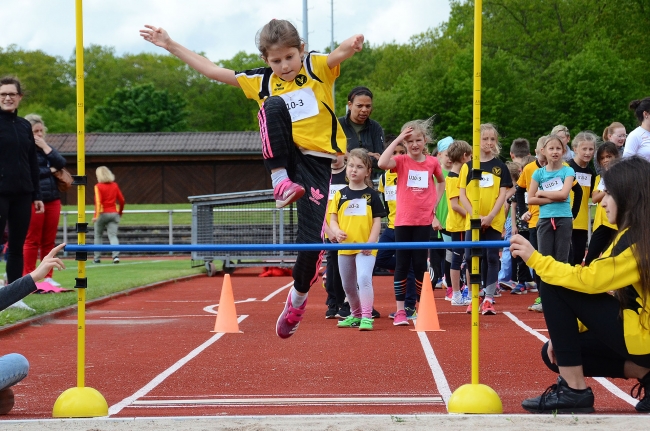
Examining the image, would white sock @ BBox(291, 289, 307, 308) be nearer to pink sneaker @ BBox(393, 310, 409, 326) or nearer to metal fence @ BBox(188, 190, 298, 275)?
pink sneaker @ BBox(393, 310, 409, 326)

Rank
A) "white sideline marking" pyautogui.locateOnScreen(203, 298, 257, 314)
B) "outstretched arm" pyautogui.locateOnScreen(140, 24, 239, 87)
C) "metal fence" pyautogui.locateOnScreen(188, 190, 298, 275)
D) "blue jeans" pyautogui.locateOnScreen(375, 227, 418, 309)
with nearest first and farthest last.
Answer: "outstretched arm" pyautogui.locateOnScreen(140, 24, 239, 87)
"blue jeans" pyautogui.locateOnScreen(375, 227, 418, 309)
"white sideline marking" pyautogui.locateOnScreen(203, 298, 257, 314)
"metal fence" pyautogui.locateOnScreen(188, 190, 298, 275)

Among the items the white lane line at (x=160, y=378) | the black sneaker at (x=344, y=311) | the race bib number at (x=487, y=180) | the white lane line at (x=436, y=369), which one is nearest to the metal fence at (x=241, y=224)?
the black sneaker at (x=344, y=311)

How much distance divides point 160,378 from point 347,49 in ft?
8.44

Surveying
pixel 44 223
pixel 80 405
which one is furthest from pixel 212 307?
pixel 80 405

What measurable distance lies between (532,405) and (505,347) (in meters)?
2.61

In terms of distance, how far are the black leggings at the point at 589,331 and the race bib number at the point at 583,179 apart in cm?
521

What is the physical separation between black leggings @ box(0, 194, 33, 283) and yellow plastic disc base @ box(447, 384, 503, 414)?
563cm

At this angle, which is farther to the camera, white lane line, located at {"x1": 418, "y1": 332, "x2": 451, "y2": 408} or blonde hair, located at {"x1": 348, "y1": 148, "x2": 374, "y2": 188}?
blonde hair, located at {"x1": 348, "y1": 148, "x2": 374, "y2": 188}

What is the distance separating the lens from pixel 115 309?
35.2 ft

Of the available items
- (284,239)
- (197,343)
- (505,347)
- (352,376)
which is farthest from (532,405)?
(284,239)

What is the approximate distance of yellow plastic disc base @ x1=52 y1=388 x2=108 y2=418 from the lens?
4.63 m

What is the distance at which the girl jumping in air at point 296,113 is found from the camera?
5035 mm

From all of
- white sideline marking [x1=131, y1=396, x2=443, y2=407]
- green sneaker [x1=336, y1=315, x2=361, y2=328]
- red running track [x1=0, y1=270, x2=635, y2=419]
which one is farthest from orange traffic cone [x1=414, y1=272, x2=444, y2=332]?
white sideline marking [x1=131, y1=396, x2=443, y2=407]

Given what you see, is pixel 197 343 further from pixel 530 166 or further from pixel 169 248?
pixel 530 166
